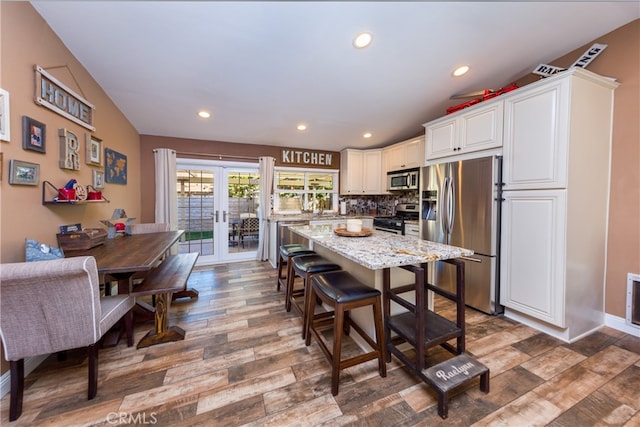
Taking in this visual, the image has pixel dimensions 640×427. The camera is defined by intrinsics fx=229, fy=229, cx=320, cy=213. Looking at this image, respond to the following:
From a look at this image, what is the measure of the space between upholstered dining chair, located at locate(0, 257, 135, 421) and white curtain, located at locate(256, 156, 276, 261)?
10.2ft

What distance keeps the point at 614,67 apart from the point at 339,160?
3.75 metres

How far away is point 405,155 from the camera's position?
4129 millimetres

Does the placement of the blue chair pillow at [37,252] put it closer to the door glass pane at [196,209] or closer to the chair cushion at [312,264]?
the chair cushion at [312,264]

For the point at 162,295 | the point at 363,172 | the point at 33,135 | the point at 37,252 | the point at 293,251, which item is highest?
the point at 363,172

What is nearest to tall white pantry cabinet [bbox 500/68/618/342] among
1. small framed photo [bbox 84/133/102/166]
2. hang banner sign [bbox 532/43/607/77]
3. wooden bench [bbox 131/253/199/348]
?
hang banner sign [bbox 532/43/607/77]

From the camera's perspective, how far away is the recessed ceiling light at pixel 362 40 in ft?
6.60

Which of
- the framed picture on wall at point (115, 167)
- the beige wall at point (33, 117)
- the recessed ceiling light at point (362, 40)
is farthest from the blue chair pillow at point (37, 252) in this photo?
the recessed ceiling light at point (362, 40)

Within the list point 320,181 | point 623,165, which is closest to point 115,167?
point 320,181

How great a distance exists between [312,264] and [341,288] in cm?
56

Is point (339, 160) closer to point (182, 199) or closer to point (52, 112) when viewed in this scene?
point (182, 199)

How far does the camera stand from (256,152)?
4438 mm

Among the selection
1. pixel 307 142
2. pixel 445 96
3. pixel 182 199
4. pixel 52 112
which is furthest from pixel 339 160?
pixel 52 112

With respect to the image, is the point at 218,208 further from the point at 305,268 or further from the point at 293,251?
the point at 305,268

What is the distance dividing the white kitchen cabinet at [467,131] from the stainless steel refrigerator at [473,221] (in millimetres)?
214
